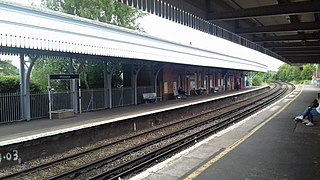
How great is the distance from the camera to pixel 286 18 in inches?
394

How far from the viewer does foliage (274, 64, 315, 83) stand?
8638cm

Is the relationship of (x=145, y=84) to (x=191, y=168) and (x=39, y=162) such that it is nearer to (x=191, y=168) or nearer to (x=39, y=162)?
(x=39, y=162)

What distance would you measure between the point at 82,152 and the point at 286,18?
824 cm

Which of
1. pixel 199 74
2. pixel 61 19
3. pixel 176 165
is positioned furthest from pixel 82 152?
pixel 199 74

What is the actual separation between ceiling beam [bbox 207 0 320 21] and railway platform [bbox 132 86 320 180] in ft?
11.0

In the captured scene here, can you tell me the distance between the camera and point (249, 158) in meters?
6.04

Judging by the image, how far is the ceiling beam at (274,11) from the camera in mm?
6840

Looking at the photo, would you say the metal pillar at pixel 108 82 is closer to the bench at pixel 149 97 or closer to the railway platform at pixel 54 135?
the bench at pixel 149 97

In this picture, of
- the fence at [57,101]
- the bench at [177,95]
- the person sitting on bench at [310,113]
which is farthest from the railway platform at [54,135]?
the bench at [177,95]

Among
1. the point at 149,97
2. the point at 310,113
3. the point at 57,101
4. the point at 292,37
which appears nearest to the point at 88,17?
the point at 149,97

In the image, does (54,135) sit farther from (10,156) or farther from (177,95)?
(177,95)

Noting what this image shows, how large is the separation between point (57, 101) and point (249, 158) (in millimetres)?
10825

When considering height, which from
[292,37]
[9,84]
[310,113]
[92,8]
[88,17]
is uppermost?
[92,8]

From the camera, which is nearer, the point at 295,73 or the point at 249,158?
the point at 249,158
